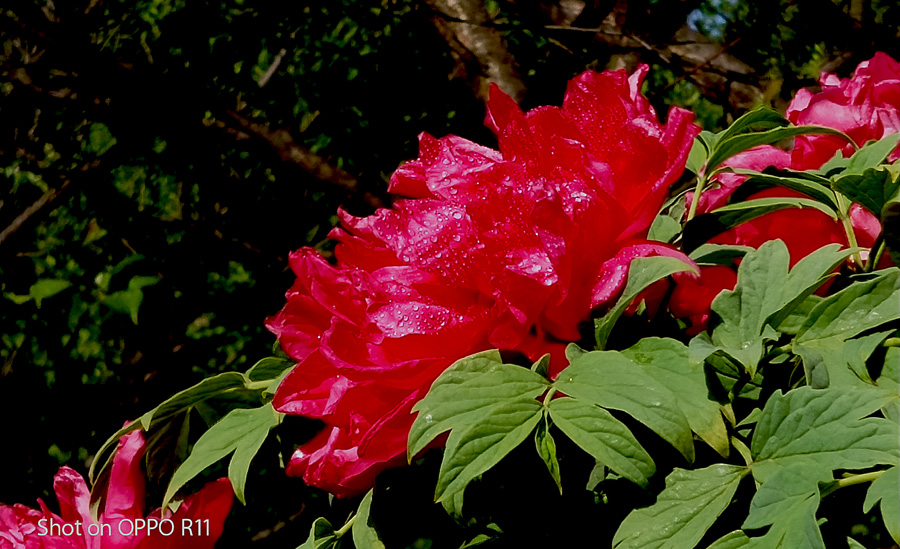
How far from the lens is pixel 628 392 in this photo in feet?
1.37

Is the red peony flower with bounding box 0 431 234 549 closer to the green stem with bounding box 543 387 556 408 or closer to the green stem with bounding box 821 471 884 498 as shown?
the green stem with bounding box 543 387 556 408

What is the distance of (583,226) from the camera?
0.50 metres

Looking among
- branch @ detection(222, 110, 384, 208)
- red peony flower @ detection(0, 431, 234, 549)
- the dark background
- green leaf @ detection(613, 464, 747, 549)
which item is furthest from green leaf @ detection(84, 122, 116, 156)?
green leaf @ detection(613, 464, 747, 549)

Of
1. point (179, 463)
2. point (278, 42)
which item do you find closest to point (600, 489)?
point (179, 463)

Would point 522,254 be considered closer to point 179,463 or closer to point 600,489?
point 600,489

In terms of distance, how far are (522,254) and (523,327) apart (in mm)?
42

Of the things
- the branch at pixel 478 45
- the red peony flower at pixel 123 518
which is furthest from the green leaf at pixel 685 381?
the branch at pixel 478 45

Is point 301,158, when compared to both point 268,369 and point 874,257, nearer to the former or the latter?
point 268,369

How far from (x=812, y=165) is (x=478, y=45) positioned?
4.28 feet

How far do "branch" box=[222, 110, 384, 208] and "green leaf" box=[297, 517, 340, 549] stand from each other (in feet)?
4.25

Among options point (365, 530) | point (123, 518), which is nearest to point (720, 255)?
point (365, 530)

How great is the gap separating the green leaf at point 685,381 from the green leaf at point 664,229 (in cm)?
14

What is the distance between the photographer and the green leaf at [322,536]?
0.58 metres

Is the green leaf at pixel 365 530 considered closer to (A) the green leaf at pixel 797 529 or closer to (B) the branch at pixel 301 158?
(A) the green leaf at pixel 797 529
